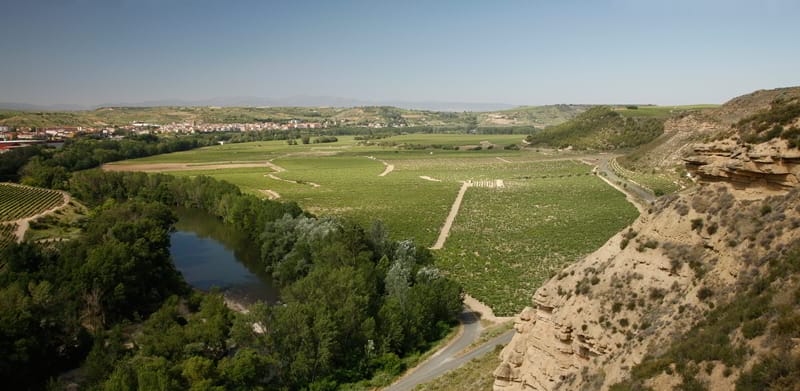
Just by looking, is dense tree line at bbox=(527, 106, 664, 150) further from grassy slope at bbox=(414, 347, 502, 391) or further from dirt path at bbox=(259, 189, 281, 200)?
grassy slope at bbox=(414, 347, 502, 391)

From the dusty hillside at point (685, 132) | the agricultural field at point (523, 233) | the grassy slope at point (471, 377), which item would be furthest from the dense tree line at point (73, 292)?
the dusty hillside at point (685, 132)

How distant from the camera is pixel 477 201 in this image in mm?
92562

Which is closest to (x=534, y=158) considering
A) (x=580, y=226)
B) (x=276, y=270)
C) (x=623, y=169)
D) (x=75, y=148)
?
(x=623, y=169)

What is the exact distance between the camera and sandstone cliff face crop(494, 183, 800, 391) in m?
15.2

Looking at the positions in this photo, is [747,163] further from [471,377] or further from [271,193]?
[271,193]

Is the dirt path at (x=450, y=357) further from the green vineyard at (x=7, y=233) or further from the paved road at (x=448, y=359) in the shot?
the green vineyard at (x=7, y=233)

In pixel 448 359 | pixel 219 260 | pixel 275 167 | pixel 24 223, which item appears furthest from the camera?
pixel 275 167

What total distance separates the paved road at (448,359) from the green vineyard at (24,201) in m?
67.3

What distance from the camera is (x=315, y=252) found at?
46938 millimetres

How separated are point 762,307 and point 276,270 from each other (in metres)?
45.3

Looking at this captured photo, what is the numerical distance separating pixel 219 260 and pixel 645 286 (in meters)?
56.4

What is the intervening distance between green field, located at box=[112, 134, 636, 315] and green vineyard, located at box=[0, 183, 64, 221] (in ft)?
115

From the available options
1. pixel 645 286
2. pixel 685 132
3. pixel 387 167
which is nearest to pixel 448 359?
pixel 645 286

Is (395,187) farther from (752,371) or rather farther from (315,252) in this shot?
(752,371)
